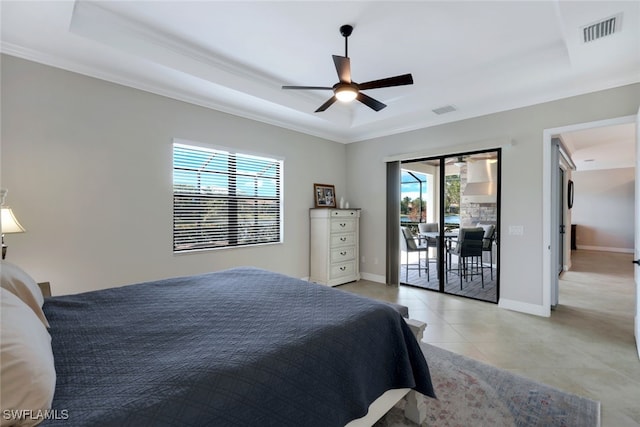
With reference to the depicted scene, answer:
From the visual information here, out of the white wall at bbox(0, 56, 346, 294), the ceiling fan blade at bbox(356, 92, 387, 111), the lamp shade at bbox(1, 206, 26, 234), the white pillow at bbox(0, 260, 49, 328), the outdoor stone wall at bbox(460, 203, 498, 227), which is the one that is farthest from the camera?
the outdoor stone wall at bbox(460, 203, 498, 227)

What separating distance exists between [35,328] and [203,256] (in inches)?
108

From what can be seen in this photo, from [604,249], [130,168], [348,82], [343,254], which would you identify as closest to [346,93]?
[348,82]

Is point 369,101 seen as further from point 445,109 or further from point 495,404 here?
point 495,404

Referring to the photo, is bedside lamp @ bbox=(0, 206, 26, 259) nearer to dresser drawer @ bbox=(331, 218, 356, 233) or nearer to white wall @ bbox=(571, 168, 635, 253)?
dresser drawer @ bbox=(331, 218, 356, 233)

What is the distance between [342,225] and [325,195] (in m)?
0.66

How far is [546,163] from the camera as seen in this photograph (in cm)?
349

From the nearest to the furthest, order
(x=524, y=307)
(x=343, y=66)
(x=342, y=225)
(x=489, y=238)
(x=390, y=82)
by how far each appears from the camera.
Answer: (x=343, y=66), (x=390, y=82), (x=524, y=307), (x=489, y=238), (x=342, y=225)

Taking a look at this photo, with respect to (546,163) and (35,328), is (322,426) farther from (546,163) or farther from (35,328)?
(546,163)

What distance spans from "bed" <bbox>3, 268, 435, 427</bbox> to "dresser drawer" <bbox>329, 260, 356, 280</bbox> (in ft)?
9.22

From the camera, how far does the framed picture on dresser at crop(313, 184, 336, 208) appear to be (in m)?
5.08

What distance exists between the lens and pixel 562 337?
2.92m

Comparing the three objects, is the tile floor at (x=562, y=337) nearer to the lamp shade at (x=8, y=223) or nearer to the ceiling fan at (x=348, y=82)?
the ceiling fan at (x=348, y=82)

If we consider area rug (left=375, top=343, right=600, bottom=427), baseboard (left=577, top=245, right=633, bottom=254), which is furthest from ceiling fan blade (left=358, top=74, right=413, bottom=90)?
baseboard (left=577, top=245, right=633, bottom=254)

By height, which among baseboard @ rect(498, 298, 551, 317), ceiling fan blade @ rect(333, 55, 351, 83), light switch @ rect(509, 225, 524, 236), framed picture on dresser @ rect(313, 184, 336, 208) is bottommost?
baseboard @ rect(498, 298, 551, 317)
